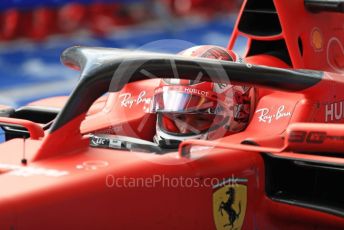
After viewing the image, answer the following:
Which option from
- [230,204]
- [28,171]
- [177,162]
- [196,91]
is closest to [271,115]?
[196,91]

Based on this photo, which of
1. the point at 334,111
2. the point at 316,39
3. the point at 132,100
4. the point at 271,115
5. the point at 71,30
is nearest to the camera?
the point at 271,115

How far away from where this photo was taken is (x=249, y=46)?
14.3ft

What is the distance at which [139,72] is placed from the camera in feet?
9.89

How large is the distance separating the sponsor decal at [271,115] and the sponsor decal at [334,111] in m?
0.21

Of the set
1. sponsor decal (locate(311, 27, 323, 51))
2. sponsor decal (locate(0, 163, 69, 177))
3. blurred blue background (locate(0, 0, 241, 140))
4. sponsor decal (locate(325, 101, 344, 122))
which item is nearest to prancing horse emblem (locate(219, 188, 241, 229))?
sponsor decal (locate(0, 163, 69, 177))

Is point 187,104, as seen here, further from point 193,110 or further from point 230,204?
point 230,204

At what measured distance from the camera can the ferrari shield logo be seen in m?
3.07

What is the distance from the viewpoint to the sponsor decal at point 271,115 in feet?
11.8

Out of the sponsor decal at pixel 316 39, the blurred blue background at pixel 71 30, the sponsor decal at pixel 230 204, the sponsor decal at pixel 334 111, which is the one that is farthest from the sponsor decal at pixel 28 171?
the blurred blue background at pixel 71 30

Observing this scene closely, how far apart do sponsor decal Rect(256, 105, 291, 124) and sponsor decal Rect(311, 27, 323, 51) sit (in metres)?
0.65

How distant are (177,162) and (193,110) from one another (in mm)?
510

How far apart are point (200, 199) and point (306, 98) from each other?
2.72 feet

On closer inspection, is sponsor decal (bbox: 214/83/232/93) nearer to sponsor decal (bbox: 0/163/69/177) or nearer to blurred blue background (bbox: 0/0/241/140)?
sponsor decal (bbox: 0/163/69/177)

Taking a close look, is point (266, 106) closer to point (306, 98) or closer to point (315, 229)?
point (306, 98)
